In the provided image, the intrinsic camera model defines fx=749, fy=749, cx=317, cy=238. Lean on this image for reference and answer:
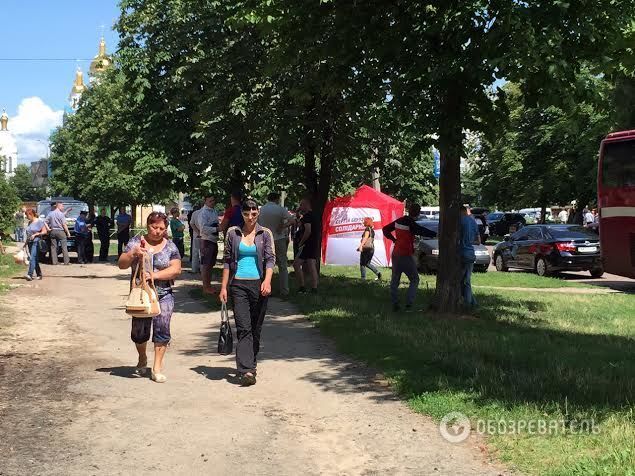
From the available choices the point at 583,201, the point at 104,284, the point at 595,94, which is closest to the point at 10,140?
the point at 583,201

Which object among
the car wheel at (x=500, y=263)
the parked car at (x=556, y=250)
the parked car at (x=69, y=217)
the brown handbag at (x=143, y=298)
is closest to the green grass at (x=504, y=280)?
the parked car at (x=556, y=250)

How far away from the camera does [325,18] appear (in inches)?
417

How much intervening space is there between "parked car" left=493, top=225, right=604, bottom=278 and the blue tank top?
1616 centimetres

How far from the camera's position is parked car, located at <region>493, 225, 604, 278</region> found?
857 inches

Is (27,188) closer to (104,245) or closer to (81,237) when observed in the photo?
(104,245)

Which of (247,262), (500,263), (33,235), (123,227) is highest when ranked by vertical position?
(123,227)

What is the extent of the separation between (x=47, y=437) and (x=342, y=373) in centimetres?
325

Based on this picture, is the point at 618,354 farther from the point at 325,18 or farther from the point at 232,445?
the point at 325,18

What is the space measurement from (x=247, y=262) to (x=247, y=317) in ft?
1.85

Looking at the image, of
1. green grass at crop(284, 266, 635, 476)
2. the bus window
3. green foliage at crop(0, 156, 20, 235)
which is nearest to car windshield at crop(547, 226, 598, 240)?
the bus window

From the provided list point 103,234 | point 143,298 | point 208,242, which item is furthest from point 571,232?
point 143,298

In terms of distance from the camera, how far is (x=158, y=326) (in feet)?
24.4

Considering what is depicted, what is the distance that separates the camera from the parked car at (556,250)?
71.4 ft

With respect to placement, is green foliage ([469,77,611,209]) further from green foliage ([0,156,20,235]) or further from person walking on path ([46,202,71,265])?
person walking on path ([46,202,71,265])
